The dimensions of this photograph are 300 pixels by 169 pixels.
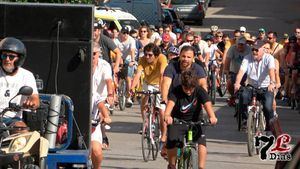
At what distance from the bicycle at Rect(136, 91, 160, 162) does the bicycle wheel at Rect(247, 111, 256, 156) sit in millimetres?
1423

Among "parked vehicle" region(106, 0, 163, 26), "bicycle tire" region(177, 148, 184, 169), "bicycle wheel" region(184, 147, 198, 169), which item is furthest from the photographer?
"parked vehicle" region(106, 0, 163, 26)

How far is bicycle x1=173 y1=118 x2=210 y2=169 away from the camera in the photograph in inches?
439

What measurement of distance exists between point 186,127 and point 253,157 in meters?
4.62

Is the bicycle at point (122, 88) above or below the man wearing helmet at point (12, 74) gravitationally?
below

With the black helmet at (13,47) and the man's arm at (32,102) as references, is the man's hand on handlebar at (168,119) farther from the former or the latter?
the black helmet at (13,47)

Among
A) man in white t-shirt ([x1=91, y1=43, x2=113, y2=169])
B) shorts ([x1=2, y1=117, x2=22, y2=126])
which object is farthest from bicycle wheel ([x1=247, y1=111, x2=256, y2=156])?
shorts ([x1=2, y1=117, x2=22, y2=126])

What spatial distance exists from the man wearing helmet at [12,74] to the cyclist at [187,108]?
5.84 feet

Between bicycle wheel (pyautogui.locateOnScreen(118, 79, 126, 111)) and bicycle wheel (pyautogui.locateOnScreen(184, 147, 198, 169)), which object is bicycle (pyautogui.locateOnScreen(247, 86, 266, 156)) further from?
bicycle wheel (pyautogui.locateOnScreen(118, 79, 126, 111))

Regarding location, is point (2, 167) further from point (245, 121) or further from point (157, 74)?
point (245, 121)

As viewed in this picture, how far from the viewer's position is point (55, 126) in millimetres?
10375

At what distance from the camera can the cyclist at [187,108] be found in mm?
11352

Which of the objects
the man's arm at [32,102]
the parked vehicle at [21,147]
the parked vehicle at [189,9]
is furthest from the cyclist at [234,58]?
the parked vehicle at [189,9]

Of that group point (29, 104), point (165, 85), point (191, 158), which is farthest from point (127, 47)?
point (29, 104)

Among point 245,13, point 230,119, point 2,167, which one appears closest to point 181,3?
point 245,13
